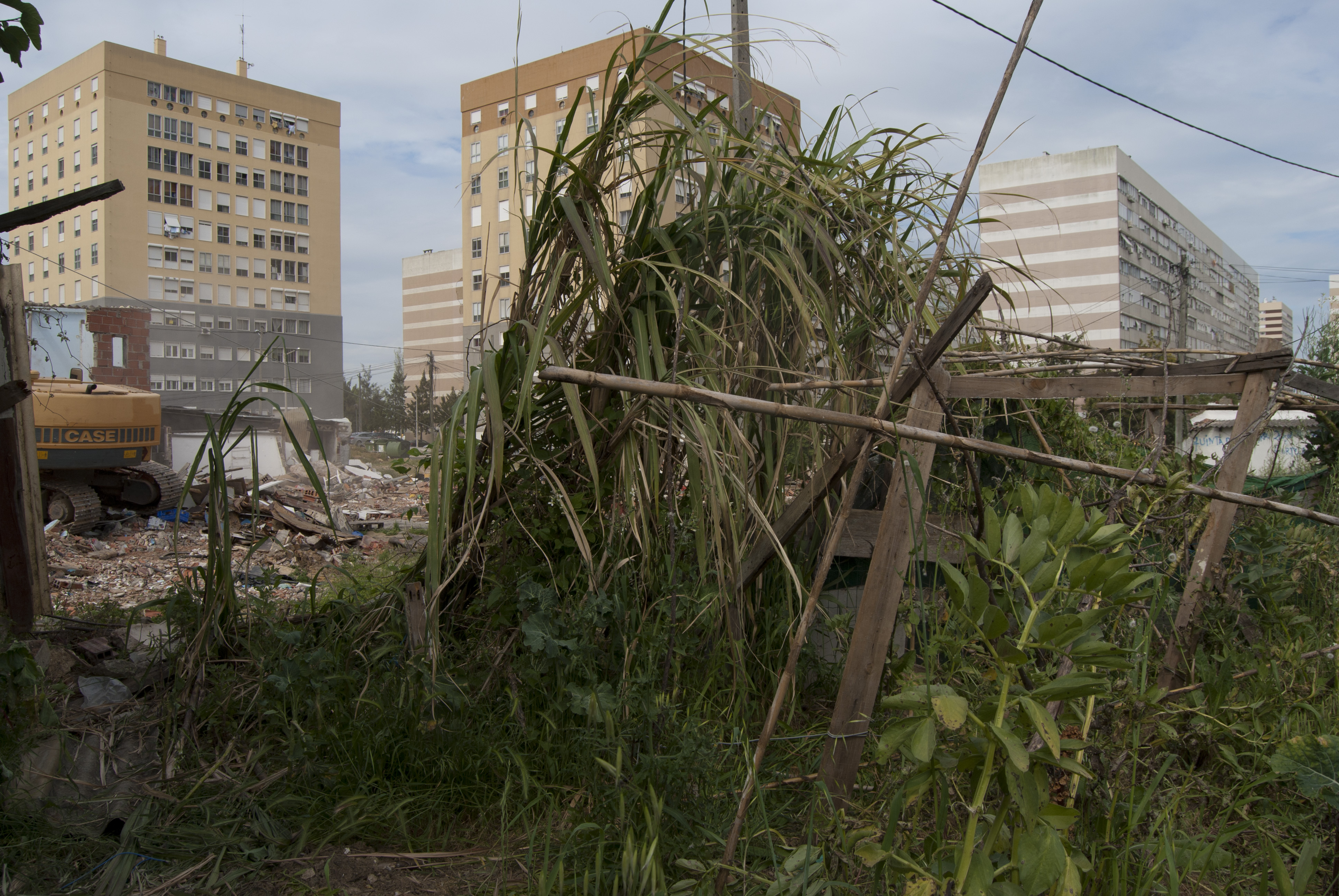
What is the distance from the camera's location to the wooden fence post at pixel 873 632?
1938mm

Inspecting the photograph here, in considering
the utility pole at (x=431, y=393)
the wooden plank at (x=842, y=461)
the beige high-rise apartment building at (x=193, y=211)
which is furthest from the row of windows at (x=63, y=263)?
the wooden plank at (x=842, y=461)

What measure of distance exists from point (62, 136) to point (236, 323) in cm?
1675

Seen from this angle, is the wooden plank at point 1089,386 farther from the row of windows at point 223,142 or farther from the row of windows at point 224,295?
the row of windows at point 223,142

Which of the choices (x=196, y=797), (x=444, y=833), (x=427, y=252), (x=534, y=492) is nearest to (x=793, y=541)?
(x=534, y=492)

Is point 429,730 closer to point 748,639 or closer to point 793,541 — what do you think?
point 748,639

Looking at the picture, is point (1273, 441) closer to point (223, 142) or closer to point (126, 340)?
point (126, 340)

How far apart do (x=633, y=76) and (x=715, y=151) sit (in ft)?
1.06

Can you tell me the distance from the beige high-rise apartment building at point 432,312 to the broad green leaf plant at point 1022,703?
242 ft

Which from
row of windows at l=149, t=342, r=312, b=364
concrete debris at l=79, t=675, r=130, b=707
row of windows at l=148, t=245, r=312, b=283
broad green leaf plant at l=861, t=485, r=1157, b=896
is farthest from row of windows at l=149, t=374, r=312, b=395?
broad green leaf plant at l=861, t=485, r=1157, b=896

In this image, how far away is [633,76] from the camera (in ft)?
7.61

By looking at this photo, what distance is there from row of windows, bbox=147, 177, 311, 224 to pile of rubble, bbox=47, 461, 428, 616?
50.5 m

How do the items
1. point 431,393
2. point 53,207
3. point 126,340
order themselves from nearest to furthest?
point 53,207 < point 431,393 < point 126,340

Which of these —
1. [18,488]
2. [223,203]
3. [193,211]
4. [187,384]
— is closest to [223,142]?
[223,203]

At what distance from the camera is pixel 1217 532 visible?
8.24ft
